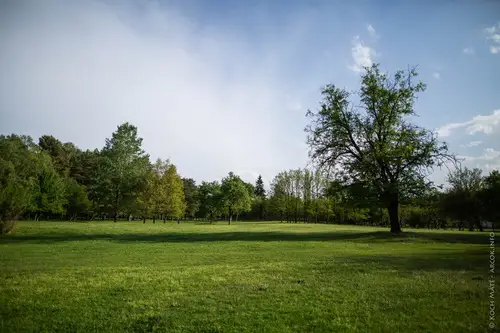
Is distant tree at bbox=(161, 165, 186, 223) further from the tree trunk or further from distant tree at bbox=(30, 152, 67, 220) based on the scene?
the tree trunk

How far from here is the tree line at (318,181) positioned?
126ft

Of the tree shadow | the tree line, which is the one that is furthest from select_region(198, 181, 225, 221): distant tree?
the tree shadow

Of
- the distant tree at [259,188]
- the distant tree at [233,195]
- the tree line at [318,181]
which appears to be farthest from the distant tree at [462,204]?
the distant tree at [259,188]

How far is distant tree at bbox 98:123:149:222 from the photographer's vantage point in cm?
6819

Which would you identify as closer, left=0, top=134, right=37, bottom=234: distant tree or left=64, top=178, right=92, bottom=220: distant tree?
left=0, top=134, right=37, bottom=234: distant tree

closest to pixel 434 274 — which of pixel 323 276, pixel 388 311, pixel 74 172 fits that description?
pixel 323 276

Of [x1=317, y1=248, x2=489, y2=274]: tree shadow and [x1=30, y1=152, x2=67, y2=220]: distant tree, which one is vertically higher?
[x1=30, y1=152, x2=67, y2=220]: distant tree

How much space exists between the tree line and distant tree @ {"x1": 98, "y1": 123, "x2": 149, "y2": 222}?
0.76 feet

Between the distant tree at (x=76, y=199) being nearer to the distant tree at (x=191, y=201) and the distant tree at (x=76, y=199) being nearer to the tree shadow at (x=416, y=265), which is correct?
the distant tree at (x=191, y=201)

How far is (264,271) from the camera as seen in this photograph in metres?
15.4

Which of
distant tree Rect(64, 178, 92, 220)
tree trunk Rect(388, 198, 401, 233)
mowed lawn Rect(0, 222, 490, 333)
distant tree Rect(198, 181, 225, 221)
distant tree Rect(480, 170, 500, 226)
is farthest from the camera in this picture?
distant tree Rect(198, 181, 225, 221)

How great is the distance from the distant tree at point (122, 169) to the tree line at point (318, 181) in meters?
0.23

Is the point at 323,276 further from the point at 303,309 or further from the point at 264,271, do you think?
the point at 303,309

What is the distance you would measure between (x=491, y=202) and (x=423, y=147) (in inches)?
1459
